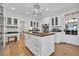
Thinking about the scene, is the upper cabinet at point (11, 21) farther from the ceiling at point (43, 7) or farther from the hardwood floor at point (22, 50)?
the hardwood floor at point (22, 50)

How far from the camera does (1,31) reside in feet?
5.59

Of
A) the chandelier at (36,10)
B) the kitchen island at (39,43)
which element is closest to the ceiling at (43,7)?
the chandelier at (36,10)

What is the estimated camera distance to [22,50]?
1.74 meters

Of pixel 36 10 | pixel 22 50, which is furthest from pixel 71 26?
pixel 22 50

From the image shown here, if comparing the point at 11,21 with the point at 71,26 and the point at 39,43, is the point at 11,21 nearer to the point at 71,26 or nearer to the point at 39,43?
the point at 39,43

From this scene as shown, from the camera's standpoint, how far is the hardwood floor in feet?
5.51

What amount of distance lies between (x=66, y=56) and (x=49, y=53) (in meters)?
0.38

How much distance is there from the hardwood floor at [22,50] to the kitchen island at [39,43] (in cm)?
11

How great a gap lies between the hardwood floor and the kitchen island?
0.11 metres

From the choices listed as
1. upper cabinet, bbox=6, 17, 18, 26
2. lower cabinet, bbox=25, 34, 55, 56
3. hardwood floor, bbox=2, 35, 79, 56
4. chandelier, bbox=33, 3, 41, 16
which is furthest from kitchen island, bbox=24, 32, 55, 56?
chandelier, bbox=33, 3, 41, 16

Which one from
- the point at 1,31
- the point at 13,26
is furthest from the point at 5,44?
the point at 13,26

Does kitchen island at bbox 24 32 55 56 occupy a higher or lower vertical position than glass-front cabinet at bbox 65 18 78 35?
lower

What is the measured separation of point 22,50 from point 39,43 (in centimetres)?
42

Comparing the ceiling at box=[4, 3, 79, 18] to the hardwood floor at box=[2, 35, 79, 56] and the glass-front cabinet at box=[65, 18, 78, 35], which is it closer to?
the glass-front cabinet at box=[65, 18, 78, 35]
